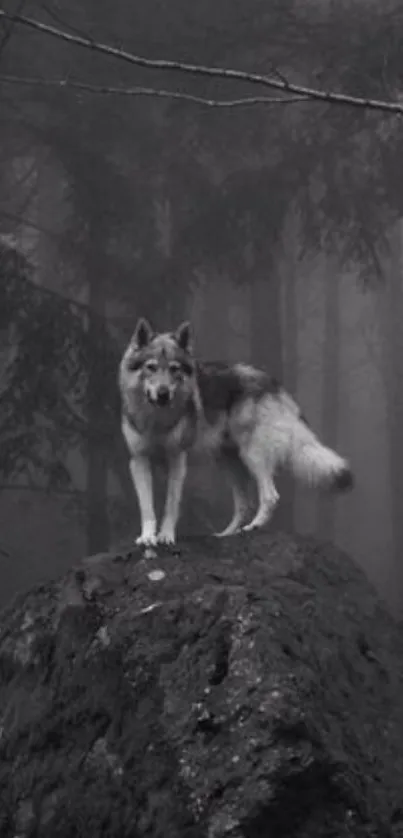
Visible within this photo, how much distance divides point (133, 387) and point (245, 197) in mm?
8584

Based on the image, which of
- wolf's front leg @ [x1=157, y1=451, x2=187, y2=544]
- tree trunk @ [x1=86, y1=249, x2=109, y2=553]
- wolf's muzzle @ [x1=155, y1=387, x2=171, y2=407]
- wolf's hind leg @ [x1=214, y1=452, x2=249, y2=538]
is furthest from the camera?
tree trunk @ [x1=86, y1=249, x2=109, y2=553]

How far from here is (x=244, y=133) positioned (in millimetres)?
16109

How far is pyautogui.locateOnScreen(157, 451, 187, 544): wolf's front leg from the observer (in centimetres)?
691

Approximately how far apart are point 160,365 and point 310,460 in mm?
1500

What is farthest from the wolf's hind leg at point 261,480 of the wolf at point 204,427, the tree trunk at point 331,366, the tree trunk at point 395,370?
the tree trunk at point 331,366

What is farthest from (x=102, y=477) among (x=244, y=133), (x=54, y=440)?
(x=244, y=133)

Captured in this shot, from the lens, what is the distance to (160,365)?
6.82m

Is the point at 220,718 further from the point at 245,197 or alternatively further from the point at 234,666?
the point at 245,197

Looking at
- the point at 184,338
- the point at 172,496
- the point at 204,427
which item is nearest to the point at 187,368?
the point at 184,338

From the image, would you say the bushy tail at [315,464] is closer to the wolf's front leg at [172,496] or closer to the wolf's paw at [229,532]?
the wolf's paw at [229,532]

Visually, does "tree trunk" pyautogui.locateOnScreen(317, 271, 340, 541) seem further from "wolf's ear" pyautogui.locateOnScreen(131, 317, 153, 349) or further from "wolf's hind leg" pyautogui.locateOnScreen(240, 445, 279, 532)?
"wolf's ear" pyautogui.locateOnScreen(131, 317, 153, 349)

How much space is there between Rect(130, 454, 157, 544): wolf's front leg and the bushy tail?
3.86 ft

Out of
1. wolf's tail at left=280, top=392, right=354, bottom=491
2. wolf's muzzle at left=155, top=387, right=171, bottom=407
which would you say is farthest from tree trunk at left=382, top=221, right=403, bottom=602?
wolf's muzzle at left=155, top=387, right=171, bottom=407

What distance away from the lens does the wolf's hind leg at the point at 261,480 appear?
25.1ft
